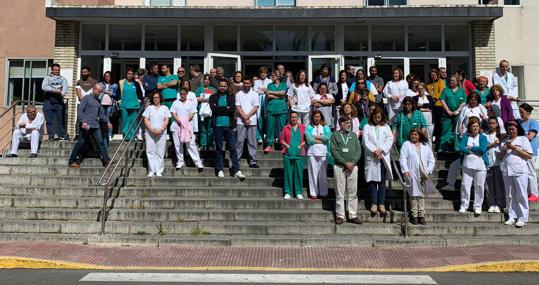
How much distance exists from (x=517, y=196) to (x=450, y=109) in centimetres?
285

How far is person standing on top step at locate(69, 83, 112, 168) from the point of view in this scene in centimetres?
1057

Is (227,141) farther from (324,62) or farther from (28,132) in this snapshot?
(324,62)

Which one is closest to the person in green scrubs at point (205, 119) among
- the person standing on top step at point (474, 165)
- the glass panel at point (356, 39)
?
the person standing on top step at point (474, 165)

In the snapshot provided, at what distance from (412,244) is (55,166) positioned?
25.3ft

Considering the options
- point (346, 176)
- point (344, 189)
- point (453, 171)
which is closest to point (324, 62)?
point (453, 171)

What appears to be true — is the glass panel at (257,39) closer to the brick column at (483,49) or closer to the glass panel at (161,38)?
the glass panel at (161,38)

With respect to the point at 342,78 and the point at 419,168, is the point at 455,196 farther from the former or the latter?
the point at 342,78

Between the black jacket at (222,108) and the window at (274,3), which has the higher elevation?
the window at (274,3)

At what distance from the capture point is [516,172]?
8.77 meters

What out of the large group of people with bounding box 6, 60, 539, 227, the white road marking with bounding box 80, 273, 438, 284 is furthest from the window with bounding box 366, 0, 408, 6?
the white road marking with bounding box 80, 273, 438, 284

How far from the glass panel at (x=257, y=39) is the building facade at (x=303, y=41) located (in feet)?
0.11

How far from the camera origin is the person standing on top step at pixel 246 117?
1038 centimetres

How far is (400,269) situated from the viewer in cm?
694

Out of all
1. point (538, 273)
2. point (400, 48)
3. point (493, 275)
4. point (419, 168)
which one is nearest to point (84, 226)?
point (419, 168)
